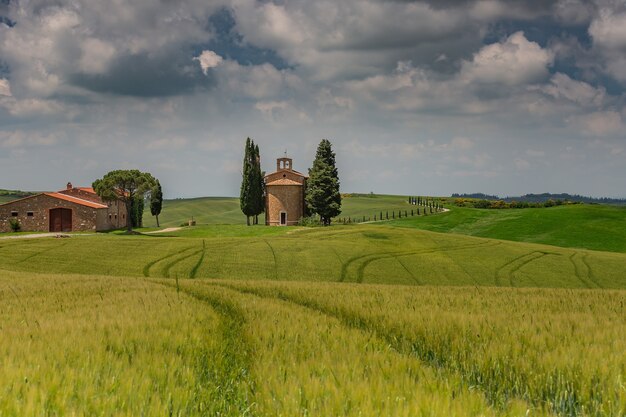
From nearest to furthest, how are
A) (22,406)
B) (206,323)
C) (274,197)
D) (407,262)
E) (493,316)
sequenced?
(22,406), (206,323), (493,316), (407,262), (274,197)

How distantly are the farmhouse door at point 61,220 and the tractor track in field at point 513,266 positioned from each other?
214ft

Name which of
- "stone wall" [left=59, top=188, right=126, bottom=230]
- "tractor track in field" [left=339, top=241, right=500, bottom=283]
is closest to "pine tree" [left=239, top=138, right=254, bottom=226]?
"stone wall" [left=59, top=188, right=126, bottom=230]

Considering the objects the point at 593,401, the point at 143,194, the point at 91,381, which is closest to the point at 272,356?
A: the point at 91,381

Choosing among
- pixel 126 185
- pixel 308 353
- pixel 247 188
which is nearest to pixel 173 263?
pixel 308 353

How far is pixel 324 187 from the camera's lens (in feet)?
259

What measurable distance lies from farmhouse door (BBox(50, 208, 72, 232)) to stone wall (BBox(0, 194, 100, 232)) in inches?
22.1

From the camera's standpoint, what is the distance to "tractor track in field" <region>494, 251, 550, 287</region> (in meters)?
36.5

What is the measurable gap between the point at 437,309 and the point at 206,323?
558cm

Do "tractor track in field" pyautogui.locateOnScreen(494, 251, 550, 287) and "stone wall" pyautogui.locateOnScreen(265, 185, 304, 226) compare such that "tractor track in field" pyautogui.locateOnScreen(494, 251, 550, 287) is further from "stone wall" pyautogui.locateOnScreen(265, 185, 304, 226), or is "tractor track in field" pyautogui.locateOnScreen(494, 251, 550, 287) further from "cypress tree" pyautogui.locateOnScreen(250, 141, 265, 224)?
"cypress tree" pyautogui.locateOnScreen(250, 141, 265, 224)

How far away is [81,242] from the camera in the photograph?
47.0 m

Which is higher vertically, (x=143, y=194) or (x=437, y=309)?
(x=143, y=194)

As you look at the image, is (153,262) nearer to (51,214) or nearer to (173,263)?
(173,263)

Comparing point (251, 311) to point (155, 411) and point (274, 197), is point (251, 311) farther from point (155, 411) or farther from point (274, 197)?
point (274, 197)

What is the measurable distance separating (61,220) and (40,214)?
351 centimetres
